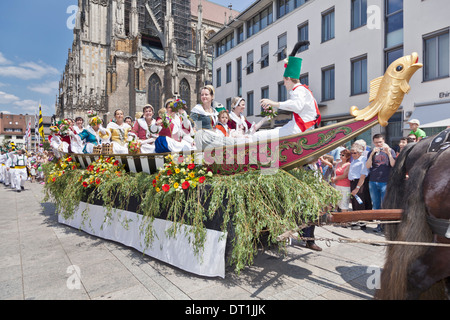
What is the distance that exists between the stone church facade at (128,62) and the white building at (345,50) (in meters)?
16.6

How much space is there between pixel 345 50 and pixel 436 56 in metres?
4.23

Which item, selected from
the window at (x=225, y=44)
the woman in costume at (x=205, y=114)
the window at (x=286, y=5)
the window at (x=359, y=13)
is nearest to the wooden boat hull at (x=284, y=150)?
the woman in costume at (x=205, y=114)

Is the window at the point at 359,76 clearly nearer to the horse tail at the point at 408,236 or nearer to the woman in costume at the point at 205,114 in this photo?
the woman in costume at the point at 205,114

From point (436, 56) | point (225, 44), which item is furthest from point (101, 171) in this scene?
point (225, 44)

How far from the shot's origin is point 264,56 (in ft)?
63.0

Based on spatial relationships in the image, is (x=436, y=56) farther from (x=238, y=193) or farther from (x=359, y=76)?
(x=238, y=193)

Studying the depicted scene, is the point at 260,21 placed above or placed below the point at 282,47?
above

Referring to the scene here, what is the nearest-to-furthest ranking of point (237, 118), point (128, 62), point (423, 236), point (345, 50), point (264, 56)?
point (423, 236) < point (237, 118) < point (345, 50) < point (264, 56) < point (128, 62)

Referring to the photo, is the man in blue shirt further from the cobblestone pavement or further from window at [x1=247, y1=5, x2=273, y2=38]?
window at [x1=247, y1=5, x2=273, y2=38]

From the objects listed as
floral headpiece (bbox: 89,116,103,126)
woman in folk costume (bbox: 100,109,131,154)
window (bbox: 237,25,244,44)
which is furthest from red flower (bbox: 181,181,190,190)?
window (bbox: 237,25,244,44)

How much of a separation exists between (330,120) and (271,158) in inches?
493

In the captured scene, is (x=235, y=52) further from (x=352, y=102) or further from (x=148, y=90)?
(x=148, y=90)

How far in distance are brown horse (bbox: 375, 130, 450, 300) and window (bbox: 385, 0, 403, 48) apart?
12102 millimetres

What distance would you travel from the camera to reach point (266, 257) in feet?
13.3
